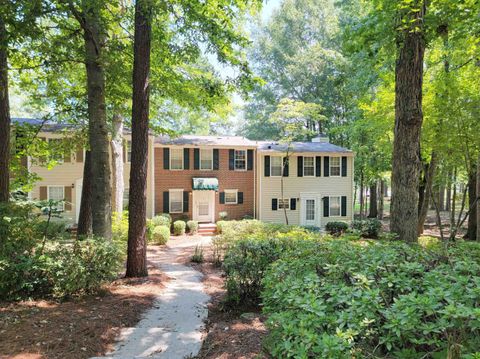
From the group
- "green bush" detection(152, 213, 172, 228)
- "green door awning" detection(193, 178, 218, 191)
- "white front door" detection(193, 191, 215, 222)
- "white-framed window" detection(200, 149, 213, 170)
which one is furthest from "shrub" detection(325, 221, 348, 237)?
"green bush" detection(152, 213, 172, 228)

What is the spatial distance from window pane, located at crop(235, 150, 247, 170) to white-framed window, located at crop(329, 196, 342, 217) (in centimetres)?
638

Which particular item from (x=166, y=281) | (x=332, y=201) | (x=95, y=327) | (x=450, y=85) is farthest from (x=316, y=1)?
(x=95, y=327)

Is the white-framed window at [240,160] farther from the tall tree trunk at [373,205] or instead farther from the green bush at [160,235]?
the tall tree trunk at [373,205]

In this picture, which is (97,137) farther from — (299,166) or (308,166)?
(308,166)

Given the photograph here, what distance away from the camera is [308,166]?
2047cm

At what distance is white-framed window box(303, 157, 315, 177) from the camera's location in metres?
20.4

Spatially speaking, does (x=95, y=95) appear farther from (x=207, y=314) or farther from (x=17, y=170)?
(x=207, y=314)

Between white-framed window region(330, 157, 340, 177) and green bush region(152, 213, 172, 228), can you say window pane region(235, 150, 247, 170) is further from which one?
white-framed window region(330, 157, 340, 177)

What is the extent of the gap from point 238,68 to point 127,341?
655cm

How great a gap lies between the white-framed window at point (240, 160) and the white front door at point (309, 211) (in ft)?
14.7

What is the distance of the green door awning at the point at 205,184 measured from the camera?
1840cm

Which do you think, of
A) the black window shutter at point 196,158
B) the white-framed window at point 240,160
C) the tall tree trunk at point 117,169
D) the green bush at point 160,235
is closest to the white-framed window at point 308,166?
the white-framed window at point 240,160

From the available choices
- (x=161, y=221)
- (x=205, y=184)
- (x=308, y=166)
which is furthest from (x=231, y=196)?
(x=308, y=166)

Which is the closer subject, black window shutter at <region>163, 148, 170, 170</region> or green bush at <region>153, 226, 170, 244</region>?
green bush at <region>153, 226, 170, 244</region>
